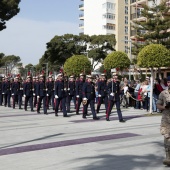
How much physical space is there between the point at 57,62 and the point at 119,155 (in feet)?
175

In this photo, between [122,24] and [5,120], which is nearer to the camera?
[5,120]

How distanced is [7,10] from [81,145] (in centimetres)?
2538

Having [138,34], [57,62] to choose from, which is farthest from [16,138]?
[57,62]

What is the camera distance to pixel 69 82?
17422mm

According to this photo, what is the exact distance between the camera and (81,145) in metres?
8.58

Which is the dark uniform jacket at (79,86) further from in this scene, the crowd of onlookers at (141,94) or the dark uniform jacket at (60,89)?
the dark uniform jacket at (60,89)

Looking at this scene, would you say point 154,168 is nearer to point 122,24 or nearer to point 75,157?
point 75,157

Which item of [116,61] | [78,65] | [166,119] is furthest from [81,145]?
[116,61]

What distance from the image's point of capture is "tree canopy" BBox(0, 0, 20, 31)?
31125 mm

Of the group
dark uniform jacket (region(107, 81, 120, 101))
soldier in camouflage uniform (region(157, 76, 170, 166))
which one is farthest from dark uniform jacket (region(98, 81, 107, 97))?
soldier in camouflage uniform (region(157, 76, 170, 166))

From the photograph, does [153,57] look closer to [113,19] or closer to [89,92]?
[89,92]

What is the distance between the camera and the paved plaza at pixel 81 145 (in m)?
6.74

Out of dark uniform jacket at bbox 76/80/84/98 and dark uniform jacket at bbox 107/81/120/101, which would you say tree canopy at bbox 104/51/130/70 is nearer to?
dark uniform jacket at bbox 76/80/84/98

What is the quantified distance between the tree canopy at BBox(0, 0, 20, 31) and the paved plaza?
20028 millimetres
